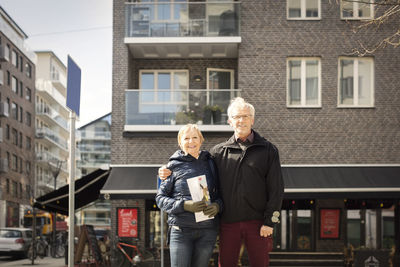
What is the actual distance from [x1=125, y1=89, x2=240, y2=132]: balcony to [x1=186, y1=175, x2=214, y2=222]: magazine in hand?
14.4m

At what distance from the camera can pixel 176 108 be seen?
2006 cm

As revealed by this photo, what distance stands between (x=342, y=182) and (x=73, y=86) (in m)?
12.5

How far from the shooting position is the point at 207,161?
5637mm

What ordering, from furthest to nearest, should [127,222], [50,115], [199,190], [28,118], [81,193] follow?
[50,115]
[28,118]
[127,222]
[81,193]
[199,190]

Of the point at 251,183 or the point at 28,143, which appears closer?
the point at 251,183

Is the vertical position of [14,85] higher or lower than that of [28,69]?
lower

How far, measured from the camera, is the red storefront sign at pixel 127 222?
20.4m

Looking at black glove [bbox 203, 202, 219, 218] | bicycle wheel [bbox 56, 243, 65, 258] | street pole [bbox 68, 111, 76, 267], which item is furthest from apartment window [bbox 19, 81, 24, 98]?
black glove [bbox 203, 202, 219, 218]

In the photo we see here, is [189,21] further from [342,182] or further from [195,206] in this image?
[195,206]

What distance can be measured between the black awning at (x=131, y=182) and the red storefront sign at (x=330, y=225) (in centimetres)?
588

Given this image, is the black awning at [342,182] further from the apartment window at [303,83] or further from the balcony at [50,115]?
the balcony at [50,115]

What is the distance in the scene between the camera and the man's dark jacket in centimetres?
550

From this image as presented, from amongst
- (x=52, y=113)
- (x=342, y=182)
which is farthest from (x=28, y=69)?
(x=342, y=182)

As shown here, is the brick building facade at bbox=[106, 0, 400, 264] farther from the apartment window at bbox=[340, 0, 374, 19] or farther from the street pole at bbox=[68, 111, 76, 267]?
the street pole at bbox=[68, 111, 76, 267]
